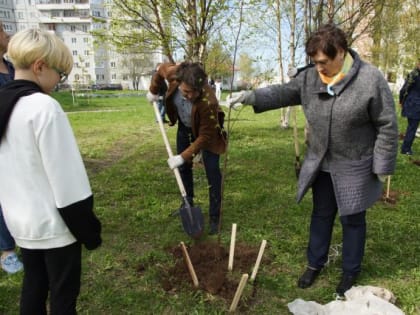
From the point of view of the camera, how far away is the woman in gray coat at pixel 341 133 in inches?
89.5

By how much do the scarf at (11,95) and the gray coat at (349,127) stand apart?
151 cm

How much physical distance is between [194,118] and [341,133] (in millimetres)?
1365

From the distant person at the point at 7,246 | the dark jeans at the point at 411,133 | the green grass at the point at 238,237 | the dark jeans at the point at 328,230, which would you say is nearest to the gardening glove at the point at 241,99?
the green grass at the point at 238,237

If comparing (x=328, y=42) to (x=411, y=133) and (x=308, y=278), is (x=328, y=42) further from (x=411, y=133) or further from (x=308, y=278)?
(x=411, y=133)

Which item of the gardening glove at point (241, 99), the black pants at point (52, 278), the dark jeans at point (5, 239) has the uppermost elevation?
the gardening glove at point (241, 99)

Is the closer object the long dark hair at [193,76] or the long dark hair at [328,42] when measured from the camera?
the long dark hair at [328,42]

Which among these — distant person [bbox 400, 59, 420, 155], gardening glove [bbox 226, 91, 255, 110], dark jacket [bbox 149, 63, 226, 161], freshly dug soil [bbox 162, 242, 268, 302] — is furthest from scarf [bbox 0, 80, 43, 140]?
distant person [bbox 400, 59, 420, 155]

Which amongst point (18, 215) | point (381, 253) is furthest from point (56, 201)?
point (381, 253)

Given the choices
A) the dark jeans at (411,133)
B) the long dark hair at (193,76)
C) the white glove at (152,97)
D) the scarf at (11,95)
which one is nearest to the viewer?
the scarf at (11,95)

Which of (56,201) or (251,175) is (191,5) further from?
(56,201)

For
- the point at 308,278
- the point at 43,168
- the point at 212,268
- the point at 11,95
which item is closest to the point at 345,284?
the point at 308,278

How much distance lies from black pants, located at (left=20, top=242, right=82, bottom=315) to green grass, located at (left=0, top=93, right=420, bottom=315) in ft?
2.42

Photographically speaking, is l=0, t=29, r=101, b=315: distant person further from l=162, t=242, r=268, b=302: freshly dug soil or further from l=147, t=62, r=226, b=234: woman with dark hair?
l=147, t=62, r=226, b=234: woman with dark hair

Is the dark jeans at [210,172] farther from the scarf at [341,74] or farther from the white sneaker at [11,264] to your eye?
the white sneaker at [11,264]
